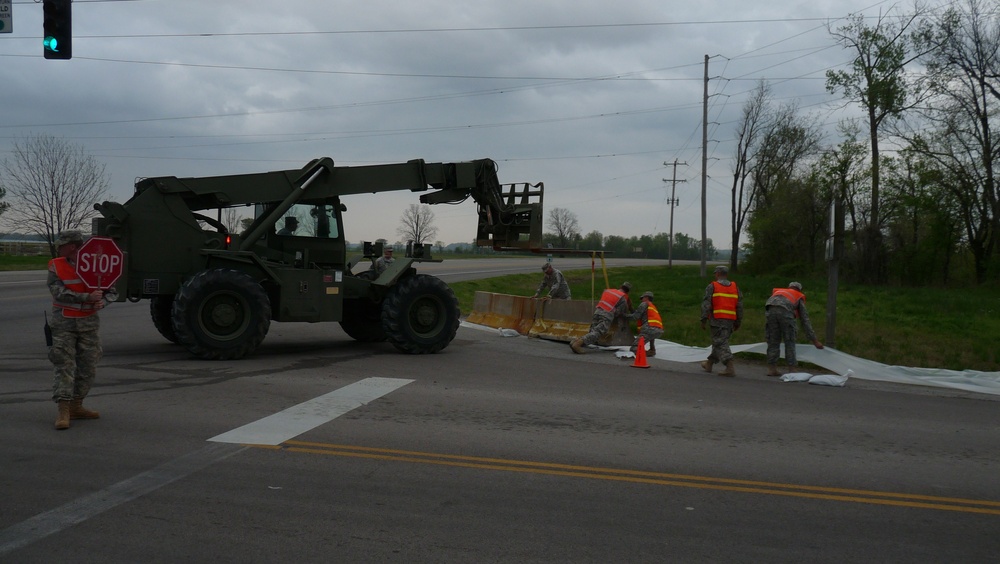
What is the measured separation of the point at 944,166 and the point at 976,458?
33.2 m

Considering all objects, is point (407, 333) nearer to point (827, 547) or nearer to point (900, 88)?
point (827, 547)

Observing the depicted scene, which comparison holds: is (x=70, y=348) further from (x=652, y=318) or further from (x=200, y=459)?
(x=652, y=318)

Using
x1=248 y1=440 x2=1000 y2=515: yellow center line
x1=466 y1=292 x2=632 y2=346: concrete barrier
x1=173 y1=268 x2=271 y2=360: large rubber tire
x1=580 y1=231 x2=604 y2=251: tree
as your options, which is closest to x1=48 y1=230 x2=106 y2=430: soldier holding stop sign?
x1=248 y1=440 x2=1000 y2=515: yellow center line

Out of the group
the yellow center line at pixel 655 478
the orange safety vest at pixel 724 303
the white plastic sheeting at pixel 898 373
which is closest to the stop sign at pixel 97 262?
the yellow center line at pixel 655 478

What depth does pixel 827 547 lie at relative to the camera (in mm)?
4934

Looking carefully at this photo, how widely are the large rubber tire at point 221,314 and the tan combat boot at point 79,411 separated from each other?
3.91 meters

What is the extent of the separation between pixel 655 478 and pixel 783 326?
24.7 ft

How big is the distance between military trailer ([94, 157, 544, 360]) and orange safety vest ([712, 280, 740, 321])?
341cm

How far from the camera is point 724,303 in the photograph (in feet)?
42.0

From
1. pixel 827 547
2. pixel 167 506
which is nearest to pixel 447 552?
pixel 167 506

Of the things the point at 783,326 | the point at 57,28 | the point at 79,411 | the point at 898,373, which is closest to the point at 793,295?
the point at 783,326

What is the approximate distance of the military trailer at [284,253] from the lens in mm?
11773

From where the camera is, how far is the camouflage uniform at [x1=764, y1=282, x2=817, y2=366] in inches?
505

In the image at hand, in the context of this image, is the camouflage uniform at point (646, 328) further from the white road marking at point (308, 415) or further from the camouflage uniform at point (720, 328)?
the white road marking at point (308, 415)
